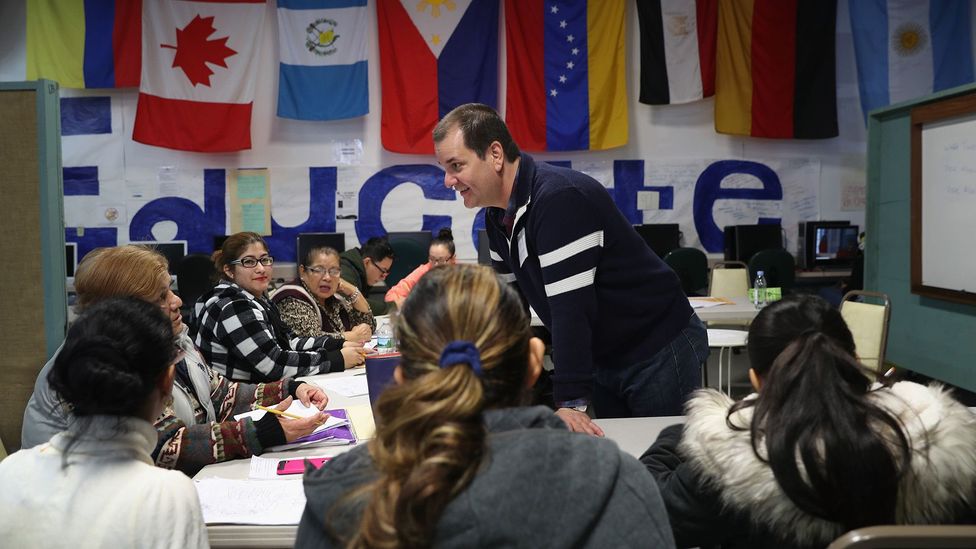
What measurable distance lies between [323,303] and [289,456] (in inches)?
81.6

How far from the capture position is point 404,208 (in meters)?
7.36

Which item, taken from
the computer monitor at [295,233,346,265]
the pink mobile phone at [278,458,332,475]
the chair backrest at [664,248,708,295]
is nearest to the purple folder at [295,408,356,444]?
the pink mobile phone at [278,458,332,475]

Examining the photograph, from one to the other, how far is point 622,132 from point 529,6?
143 centimetres

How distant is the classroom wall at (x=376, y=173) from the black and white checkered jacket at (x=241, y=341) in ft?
14.7

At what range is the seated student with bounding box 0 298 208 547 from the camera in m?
1.24

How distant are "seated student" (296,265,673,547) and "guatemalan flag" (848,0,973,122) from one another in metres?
7.61

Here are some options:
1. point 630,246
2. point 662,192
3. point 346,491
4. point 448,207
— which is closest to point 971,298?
point 662,192

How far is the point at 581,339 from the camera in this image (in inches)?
76.4

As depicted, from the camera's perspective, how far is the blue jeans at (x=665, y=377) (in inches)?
86.6

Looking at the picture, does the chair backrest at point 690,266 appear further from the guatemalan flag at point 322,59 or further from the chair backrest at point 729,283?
the guatemalan flag at point 322,59

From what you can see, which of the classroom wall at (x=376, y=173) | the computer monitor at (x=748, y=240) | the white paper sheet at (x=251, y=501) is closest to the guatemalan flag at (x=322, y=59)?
the classroom wall at (x=376, y=173)

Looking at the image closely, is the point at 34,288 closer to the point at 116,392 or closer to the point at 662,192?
the point at 116,392

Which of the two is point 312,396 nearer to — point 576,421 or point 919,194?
point 576,421

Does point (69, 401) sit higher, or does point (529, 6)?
point (529, 6)
